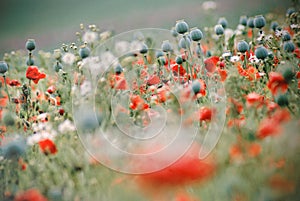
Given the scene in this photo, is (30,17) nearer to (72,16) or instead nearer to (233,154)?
(72,16)

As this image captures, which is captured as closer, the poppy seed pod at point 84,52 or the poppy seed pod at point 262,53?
the poppy seed pod at point 262,53

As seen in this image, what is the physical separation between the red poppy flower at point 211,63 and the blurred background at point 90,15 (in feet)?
9.11

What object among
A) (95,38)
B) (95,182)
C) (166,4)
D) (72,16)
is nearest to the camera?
(95,182)

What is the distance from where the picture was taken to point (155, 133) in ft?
5.98

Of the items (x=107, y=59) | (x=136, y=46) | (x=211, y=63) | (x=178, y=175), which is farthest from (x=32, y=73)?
(x=178, y=175)

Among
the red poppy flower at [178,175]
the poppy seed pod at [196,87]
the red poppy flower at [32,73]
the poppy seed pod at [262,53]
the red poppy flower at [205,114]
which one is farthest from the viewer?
the red poppy flower at [32,73]

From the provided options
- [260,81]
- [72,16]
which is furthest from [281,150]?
[72,16]

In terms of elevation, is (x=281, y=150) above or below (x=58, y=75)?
below

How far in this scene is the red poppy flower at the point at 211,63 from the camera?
8.09ft

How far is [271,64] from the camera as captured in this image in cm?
243

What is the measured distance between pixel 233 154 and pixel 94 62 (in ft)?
3.50

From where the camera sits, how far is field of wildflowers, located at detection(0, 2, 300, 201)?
4.35ft

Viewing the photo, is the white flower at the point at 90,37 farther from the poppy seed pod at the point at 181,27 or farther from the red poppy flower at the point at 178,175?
the red poppy flower at the point at 178,175

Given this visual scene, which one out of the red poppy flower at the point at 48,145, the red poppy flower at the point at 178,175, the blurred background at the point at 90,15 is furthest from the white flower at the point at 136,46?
the blurred background at the point at 90,15
